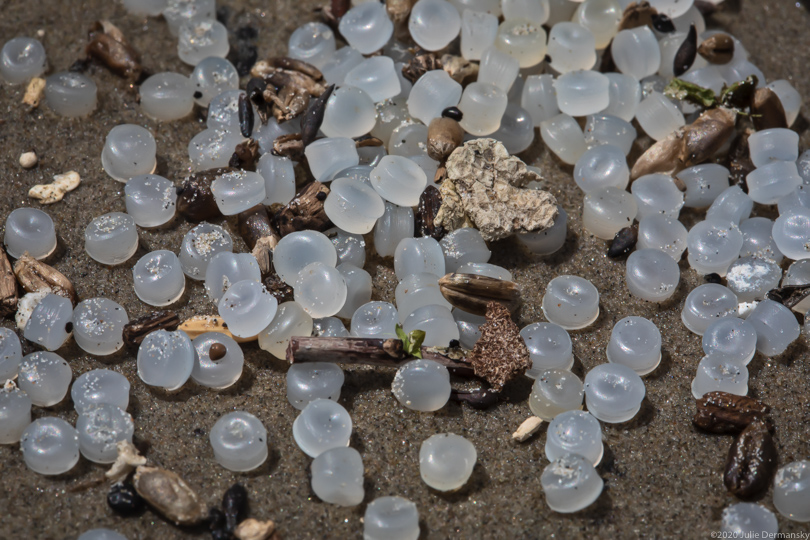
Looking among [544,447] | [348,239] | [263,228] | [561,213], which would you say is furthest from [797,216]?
[263,228]

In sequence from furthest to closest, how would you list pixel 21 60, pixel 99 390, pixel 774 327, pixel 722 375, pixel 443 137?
pixel 21 60
pixel 443 137
pixel 774 327
pixel 722 375
pixel 99 390

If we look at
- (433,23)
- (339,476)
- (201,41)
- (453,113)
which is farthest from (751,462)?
(201,41)

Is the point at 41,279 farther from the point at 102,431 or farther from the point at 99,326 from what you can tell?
the point at 102,431

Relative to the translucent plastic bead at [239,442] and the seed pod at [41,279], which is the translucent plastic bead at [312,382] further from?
the seed pod at [41,279]

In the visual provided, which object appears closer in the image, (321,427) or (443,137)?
(321,427)

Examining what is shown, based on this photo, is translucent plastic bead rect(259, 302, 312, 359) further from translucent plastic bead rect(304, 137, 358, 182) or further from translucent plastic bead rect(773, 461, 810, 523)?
translucent plastic bead rect(773, 461, 810, 523)

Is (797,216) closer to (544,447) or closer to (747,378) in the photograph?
(747,378)

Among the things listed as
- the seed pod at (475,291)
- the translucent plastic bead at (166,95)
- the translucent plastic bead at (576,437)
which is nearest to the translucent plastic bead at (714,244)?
the seed pod at (475,291)
